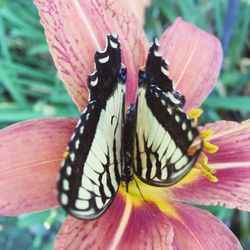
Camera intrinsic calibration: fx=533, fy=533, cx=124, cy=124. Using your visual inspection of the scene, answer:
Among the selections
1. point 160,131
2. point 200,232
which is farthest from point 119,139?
point 200,232

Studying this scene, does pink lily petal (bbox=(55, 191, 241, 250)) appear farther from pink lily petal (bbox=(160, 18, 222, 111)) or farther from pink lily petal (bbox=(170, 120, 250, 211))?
pink lily petal (bbox=(160, 18, 222, 111))

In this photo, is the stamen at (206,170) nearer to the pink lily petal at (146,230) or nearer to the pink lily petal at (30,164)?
the pink lily petal at (146,230)

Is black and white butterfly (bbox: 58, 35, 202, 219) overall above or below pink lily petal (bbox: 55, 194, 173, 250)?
above

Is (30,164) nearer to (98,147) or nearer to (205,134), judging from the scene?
(98,147)

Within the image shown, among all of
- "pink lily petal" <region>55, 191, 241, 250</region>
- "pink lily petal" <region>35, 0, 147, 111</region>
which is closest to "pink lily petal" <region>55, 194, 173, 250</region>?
"pink lily petal" <region>55, 191, 241, 250</region>

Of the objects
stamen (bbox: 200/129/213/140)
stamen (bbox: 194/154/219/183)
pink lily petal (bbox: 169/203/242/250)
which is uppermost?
stamen (bbox: 200/129/213/140)

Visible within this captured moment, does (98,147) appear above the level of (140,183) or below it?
above

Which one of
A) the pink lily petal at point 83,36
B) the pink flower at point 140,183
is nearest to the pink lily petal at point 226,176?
the pink flower at point 140,183
